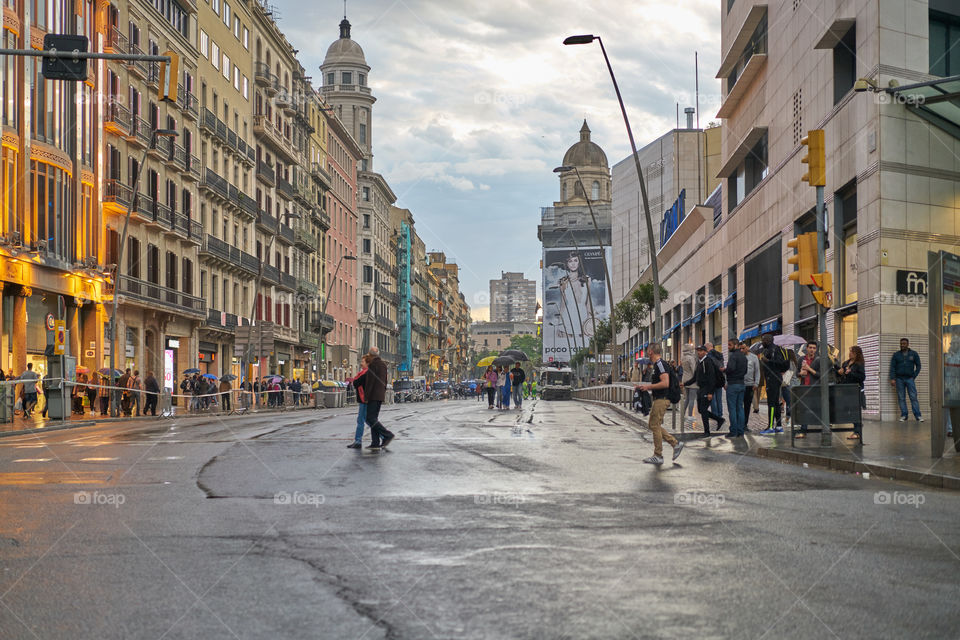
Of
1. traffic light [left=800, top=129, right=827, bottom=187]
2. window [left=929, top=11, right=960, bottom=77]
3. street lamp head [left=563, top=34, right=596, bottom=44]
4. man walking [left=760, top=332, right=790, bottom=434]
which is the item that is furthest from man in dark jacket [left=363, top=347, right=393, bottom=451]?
window [left=929, top=11, right=960, bottom=77]

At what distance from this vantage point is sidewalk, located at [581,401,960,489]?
40.6 ft

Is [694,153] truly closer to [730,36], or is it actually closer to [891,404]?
[730,36]

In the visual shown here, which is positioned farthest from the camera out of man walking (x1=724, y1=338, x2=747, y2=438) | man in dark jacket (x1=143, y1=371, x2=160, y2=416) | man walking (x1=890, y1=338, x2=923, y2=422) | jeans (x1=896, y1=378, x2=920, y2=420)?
man in dark jacket (x1=143, y1=371, x2=160, y2=416)

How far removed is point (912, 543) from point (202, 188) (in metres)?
51.7

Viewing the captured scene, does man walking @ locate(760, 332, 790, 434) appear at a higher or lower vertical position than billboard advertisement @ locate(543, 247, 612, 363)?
lower

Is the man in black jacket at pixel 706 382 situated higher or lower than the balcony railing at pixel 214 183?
lower

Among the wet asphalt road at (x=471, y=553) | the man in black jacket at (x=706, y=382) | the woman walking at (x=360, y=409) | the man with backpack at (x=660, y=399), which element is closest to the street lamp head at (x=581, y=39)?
the man in black jacket at (x=706, y=382)

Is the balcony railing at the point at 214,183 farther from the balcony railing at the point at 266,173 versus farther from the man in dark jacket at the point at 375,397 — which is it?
the man in dark jacket at the point at 375,397

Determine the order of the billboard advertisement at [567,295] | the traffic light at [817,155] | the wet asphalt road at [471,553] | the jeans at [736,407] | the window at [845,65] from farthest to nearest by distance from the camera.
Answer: the billboard advertisement at [567,295] → the window at [845,65] → the jeans at [736,407] → the traffic light at [817,155] → the wet asphalt road at [471,553]

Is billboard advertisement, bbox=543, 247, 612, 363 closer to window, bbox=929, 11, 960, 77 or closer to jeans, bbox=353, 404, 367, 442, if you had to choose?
window, bbox=929, 11, 960, 77

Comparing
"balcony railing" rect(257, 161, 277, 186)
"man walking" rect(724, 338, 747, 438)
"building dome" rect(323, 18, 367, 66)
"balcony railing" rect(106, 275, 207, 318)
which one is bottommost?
"man walking" rect(724, 338, 747, 438)

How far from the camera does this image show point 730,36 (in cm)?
4728

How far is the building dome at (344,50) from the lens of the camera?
4178 inches

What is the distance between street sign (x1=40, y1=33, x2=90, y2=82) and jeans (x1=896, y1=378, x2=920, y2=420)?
1702cm
